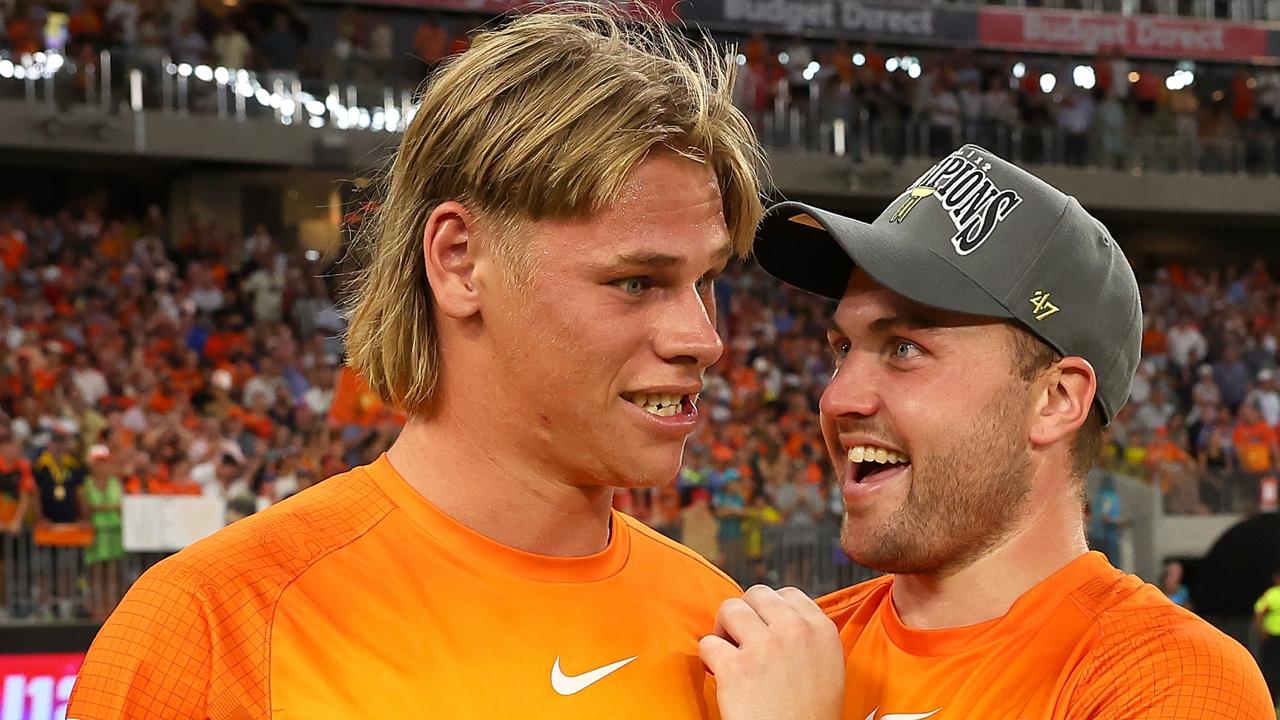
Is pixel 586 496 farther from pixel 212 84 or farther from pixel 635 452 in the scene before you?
pixel 212 84

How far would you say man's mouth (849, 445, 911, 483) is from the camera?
2.64 m

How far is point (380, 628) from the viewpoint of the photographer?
2238mm

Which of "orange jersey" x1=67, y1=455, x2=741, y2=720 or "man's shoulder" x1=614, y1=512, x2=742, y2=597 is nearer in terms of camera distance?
"orange jersey" x1=67, y1=455, x2=741, y2=720

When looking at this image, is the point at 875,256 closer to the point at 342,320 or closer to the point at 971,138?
the point at 342,320

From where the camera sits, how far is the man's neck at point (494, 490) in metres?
2.40

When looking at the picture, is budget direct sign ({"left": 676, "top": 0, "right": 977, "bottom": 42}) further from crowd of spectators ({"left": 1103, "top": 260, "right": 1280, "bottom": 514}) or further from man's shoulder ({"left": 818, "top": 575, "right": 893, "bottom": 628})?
man's shoulder ({"left": 818, "top": 575, "right": 893, "bottom": 628})

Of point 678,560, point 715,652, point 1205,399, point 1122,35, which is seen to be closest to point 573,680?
point 715,652

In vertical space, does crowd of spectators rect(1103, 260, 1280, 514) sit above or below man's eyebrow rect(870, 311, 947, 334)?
below

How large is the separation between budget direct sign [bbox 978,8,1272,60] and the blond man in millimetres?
22410

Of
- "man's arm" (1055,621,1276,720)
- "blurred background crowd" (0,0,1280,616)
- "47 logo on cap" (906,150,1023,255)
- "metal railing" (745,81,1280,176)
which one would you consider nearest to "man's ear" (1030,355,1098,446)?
"47 logo on cap" (906,150,1023,255)

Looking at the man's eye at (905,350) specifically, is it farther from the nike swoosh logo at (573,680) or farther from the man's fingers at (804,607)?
the nike swoosh logo at (573,680)

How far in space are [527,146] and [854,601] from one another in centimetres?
122

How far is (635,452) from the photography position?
2.33 m

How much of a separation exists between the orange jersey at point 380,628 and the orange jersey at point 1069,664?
0.34 meters
